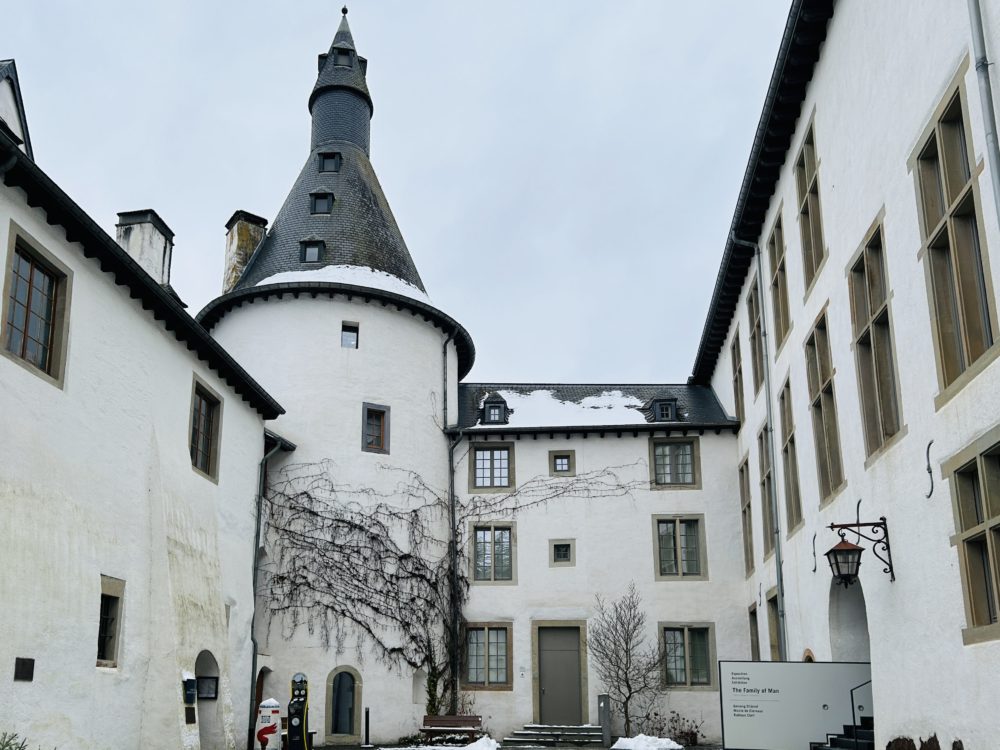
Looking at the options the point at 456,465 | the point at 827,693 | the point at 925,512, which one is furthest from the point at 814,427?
the point at 456,465

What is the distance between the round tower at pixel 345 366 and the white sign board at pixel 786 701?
11334 millimetres

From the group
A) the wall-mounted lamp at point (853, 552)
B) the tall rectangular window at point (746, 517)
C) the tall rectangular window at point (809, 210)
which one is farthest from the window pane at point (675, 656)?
the wall-mounted lamp at point (853, 552)

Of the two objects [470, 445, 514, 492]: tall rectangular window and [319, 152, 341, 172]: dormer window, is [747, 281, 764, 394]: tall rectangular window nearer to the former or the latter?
[470, 445, 514, 492]: tall rectangular window

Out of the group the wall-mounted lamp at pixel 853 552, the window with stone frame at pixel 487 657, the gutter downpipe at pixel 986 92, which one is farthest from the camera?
the window with stone frame at pixel 487 657

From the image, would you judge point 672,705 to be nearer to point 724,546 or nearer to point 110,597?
point 724,546

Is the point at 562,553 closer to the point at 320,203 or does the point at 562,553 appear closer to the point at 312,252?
the point at 312,252

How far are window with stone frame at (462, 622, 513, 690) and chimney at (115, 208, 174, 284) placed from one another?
11.6 meters

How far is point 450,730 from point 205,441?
851cm

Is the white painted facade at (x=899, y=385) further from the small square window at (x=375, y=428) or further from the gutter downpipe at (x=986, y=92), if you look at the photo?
the small square window at (x=375, y=428)

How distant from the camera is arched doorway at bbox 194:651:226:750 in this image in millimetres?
17406

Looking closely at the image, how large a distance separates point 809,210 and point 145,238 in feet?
38.0

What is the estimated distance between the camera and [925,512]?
1109cm

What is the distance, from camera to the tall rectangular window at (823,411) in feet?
50.2

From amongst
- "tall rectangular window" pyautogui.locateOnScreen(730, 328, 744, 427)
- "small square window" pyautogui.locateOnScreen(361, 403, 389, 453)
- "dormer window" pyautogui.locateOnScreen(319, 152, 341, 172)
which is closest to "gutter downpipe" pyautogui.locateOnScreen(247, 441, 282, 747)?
"small square window" pyautogui.locateOnScreen(361, 403, 389, 453)
